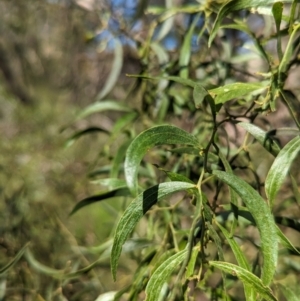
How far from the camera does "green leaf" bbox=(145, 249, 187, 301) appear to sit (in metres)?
0.46

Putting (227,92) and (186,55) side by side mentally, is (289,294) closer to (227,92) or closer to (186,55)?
(227,92)

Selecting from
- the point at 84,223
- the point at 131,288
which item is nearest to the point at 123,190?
the point at 131,288

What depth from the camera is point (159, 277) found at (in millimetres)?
465

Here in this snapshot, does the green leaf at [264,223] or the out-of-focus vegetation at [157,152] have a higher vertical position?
the green leaf at [264,223]

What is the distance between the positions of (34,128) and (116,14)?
1460 mm

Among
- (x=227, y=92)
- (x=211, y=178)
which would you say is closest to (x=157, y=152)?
(x=211, y=178)

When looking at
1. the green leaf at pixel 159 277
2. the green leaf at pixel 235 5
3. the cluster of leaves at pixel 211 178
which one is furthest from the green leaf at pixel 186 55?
the green leaf at pixel 159 277

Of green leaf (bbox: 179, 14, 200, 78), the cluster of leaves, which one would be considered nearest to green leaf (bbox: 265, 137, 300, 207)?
the cluster of leaves

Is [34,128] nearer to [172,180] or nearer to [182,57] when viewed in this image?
[182,57]

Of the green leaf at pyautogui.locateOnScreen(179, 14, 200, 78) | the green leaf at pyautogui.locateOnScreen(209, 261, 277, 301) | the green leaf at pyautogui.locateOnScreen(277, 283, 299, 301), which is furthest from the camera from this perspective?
the green leaf at pyautogui.locateOnScreen(179, 14, 200, 78)

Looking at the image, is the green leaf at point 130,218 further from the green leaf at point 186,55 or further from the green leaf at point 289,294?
the green leaf at point 186,55

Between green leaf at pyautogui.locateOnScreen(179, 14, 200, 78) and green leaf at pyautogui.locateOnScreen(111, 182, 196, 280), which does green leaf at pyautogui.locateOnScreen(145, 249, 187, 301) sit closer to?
green leaf at pyautogui.locateOnScreen(111, 182, 196, 280)

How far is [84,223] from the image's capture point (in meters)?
1.89

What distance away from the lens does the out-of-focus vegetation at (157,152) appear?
1.61 ft
